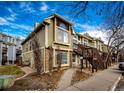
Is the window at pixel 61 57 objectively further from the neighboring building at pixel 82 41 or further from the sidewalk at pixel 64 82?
the sidewalk at pixel 64 82

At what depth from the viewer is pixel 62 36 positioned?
9.91m

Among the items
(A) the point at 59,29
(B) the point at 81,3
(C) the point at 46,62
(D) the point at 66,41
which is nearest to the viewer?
(B) the point at 81,3

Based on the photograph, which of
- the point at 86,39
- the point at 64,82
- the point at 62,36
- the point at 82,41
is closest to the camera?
the point at 64,82

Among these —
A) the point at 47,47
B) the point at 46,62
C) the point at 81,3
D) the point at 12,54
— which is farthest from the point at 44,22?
the point at 12,54

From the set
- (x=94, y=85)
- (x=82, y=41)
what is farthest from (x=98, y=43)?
(x=94, y=85)

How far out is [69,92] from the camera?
4.58 metres

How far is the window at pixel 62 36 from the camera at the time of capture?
Answer: 9.45 metres

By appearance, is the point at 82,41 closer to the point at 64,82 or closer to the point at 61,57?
the point at 61,57

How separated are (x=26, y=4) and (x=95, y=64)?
24.5ft

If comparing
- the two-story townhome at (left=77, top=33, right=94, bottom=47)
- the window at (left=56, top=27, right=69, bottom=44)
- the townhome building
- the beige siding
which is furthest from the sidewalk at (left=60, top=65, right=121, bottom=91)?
the two-story townhome at (left=77, top=33, right=94, bottom=47)

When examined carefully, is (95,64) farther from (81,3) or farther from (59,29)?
(81,3)

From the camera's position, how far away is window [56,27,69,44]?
9452 millimetres

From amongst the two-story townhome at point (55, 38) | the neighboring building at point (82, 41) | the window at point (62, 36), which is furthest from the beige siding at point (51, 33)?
the neighboring building at point (82, 41)

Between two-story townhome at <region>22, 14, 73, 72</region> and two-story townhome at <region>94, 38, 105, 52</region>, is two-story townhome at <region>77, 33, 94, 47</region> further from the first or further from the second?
two-story townhome at <region>22, 14, 73, 72</region>
